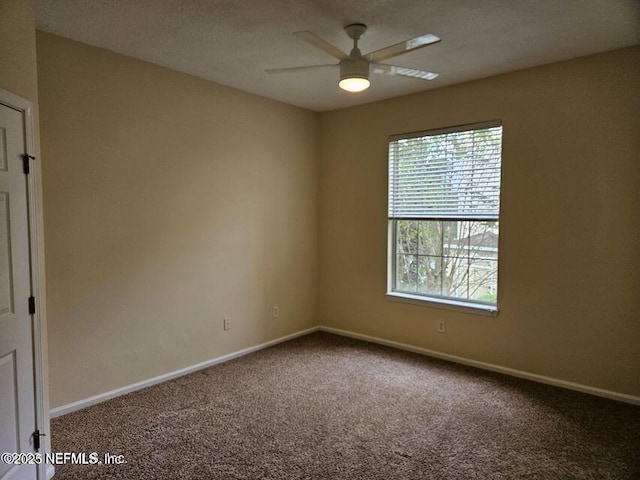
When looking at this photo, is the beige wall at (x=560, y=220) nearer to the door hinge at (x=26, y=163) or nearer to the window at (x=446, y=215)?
the window at (x=446, y=215)

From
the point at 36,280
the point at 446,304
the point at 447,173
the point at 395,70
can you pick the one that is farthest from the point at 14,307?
the point at 447,173

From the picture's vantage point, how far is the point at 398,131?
14.1 feet

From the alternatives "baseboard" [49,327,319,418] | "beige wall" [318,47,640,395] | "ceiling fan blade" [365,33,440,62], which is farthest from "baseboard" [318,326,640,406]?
"ceiling fan blade" [365,33,440,62]

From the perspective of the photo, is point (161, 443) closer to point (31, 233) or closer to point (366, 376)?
point (31, 233)

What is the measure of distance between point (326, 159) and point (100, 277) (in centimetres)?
283

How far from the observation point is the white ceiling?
2.42 metres

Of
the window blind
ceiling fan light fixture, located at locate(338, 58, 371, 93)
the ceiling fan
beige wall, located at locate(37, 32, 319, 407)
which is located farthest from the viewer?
the window blind

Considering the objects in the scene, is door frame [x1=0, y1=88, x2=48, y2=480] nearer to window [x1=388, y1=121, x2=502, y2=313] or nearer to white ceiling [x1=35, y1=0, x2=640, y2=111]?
white ceiling [x1=35, y1=0, x2=640, y2=111]

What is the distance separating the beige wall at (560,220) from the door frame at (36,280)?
3219mm

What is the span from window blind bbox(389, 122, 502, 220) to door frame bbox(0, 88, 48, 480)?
3.21 meters

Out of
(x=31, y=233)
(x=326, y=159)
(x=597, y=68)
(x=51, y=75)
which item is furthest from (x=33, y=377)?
(x=597, y=68)

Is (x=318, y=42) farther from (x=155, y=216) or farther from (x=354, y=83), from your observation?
(x=155, y=216)

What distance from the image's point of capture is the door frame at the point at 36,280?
2107 mm

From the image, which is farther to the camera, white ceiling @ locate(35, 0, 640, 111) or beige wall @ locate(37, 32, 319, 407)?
beige wall @ locate(37, 32, 319, 407)
